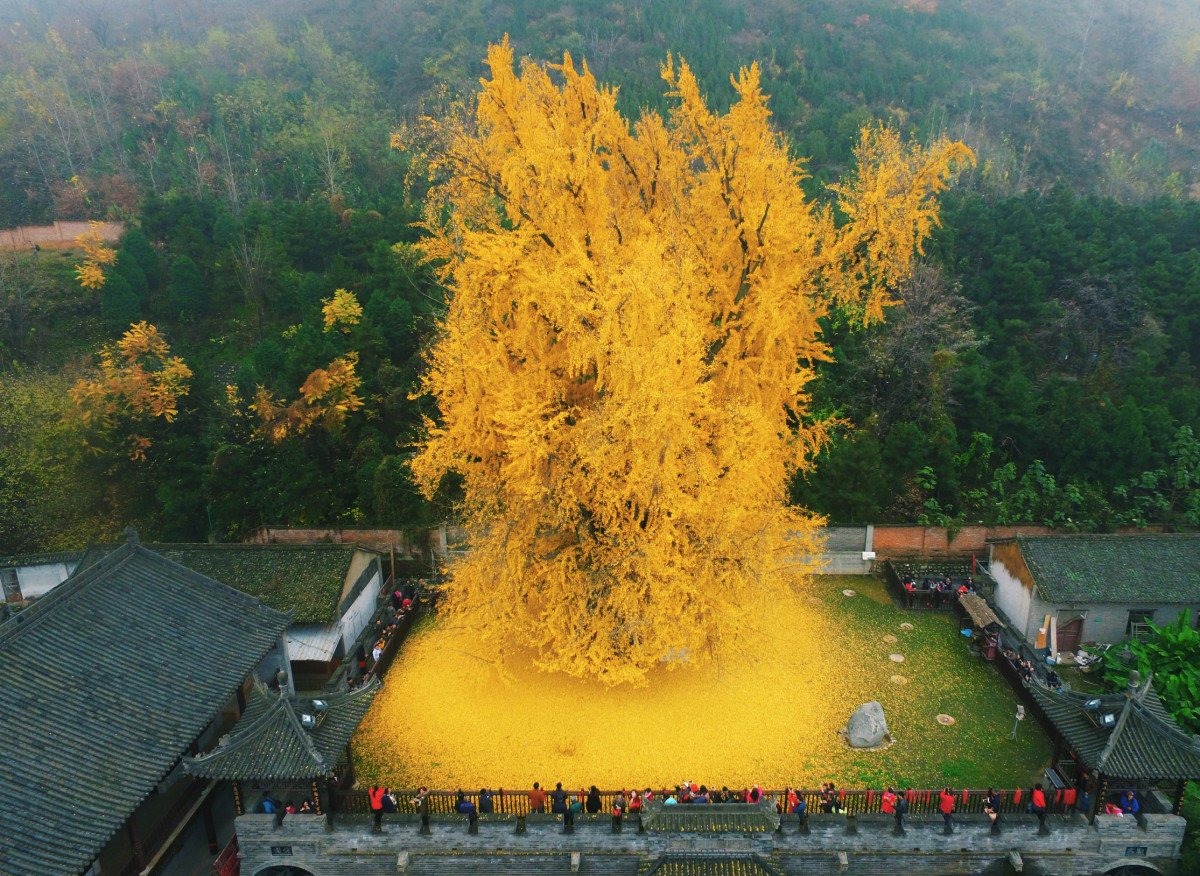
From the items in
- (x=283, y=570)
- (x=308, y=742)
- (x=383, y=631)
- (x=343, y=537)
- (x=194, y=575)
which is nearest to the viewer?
(x=308, y=742)

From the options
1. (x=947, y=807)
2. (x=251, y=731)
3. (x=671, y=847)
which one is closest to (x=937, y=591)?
(x=947, y=807)

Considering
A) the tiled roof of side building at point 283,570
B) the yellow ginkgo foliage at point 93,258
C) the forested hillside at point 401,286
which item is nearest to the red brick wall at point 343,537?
the forested hillside at point 401,286

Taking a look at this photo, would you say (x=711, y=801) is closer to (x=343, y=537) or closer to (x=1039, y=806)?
(x=1039, y=806)

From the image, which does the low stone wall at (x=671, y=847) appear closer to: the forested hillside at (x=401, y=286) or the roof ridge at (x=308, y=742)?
the roof ridge at (x=308, y=742)

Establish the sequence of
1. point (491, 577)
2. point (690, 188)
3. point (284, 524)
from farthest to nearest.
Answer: point (284, 524) → point (690, 188) → point (491, 577)

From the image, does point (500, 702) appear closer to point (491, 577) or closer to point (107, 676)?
point (491, 577)

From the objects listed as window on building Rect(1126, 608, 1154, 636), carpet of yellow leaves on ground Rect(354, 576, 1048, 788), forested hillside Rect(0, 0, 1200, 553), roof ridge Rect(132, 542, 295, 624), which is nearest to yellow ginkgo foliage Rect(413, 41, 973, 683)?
carpet of yellow leaves on ground Rect(354, 576, 1048, 788)

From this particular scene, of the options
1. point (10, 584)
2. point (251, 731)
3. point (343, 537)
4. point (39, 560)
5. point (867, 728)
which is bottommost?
point (867, 728)

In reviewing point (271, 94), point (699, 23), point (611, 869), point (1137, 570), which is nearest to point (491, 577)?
point (611, 869)
